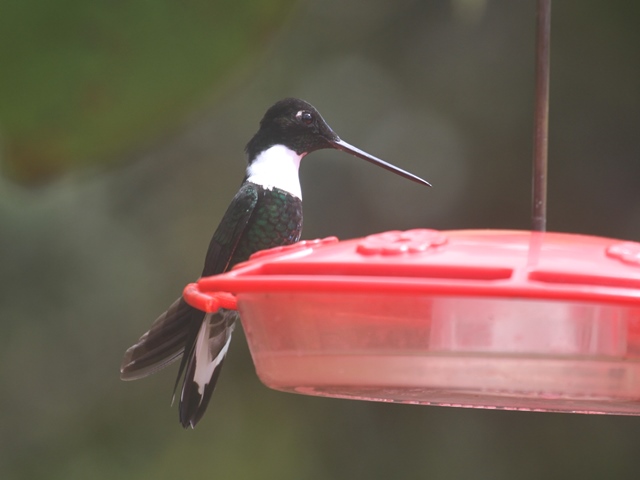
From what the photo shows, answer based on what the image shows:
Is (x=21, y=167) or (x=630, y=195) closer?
(x=21, y=167)

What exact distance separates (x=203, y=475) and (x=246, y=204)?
183cm

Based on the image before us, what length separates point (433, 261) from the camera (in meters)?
0.82

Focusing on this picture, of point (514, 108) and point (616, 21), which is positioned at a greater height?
point (616, 21)

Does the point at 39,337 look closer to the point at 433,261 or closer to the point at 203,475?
the point at 203,475

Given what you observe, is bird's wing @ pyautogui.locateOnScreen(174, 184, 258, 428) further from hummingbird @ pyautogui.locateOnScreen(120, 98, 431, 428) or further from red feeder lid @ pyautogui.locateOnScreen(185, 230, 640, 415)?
red feeder lid @ pyautogui.locateOnScreen(185, 230, 640, 415)

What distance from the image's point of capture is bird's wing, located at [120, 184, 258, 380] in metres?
1.77

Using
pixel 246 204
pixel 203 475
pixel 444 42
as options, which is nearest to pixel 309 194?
pixel 444 42

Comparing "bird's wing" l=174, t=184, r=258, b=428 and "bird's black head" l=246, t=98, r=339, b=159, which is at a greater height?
"bird's black head" l=246, t=98, r=339, b=159

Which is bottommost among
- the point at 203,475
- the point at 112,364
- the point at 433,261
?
the point at 203,475

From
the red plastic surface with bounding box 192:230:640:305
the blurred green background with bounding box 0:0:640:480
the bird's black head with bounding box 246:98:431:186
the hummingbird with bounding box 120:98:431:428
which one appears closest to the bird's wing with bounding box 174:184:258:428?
the hummingbird with bounding box 120:98:431:428

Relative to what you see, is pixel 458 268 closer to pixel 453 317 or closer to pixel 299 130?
pixel 453 317

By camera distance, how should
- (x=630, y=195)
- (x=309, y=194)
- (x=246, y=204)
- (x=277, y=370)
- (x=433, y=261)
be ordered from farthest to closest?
(x=309, y=194), (x=630, y=195), (x=246, y=204), (x=277, y=370), (x=433, y=261)

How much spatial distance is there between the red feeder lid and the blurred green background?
8.25 ft

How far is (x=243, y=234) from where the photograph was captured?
199 cm
